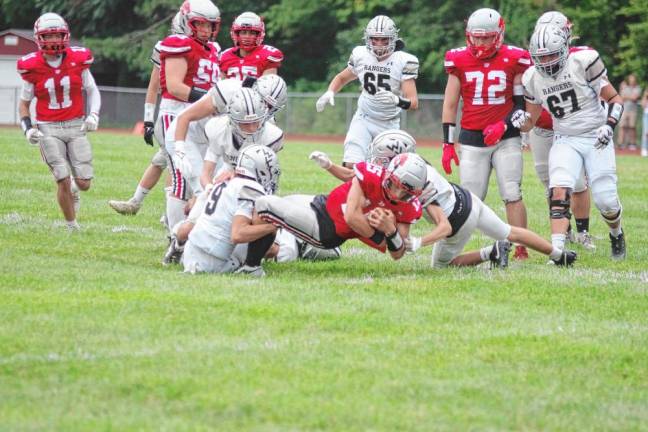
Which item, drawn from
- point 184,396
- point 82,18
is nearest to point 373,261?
point 184,396

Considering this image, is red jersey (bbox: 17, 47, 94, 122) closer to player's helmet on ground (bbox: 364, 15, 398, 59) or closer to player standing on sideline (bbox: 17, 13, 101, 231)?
player standing on sideline (bbox: 17, 13, 101, 231)

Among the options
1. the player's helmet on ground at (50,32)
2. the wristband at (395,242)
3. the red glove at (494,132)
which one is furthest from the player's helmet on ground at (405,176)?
the player's helmet on ground at (50,32)

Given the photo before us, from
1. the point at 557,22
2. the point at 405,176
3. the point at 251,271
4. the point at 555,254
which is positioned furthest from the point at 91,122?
the point at 555,254

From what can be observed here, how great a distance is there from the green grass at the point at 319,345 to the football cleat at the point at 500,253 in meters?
0.11

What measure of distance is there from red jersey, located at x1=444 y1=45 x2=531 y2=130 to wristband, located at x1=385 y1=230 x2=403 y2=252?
2064 millimetres

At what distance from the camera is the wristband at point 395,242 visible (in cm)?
750

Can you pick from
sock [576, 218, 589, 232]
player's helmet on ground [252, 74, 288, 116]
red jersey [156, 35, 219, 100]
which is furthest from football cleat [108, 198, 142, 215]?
sock [576, 218, 589, 232]

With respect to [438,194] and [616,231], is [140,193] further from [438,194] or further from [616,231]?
[616,231]

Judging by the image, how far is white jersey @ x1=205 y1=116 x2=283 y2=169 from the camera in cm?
833

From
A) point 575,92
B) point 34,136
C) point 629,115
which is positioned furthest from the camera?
point 629,115

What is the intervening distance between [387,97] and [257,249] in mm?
2852

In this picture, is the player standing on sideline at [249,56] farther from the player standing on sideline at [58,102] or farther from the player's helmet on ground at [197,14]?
the player standing on sideline at [58,102]

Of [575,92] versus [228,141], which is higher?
[575,92]

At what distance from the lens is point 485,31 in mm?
9117
